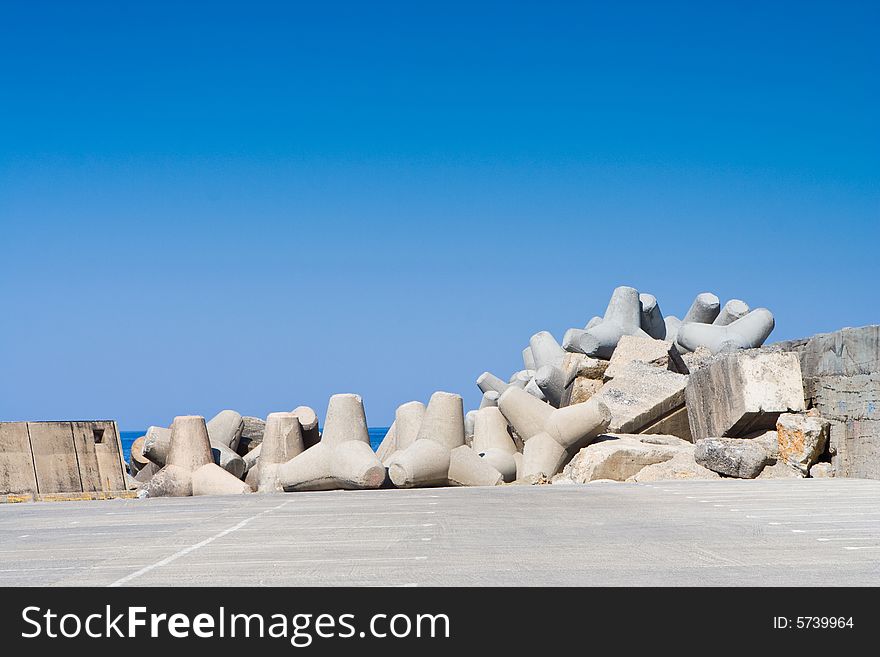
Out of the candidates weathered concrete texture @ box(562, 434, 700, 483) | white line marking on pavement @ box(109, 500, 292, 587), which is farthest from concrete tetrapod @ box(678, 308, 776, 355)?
white line marking on pavement @ box(109, 500, 292, 587)

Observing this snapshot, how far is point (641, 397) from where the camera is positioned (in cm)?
1912

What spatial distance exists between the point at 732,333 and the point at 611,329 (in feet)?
8.62

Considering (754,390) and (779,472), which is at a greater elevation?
(754,390)

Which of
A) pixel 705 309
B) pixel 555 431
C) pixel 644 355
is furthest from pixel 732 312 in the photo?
pixel 555 431

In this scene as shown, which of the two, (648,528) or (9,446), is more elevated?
(9,446)

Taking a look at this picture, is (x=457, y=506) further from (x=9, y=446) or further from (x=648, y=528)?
(x=9, y=446)

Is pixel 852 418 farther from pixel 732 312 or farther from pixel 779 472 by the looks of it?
pixel 732 312

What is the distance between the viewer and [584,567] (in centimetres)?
644

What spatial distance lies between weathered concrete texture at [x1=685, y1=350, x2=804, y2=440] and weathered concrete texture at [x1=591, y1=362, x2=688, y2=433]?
1946mm

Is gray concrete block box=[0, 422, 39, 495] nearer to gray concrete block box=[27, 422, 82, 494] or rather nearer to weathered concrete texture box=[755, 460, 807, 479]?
gray concrete block box=[27, 422, 82, 494]

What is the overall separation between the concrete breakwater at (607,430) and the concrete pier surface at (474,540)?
7.25ft

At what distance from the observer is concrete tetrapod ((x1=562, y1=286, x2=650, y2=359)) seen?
2280 centimetres
